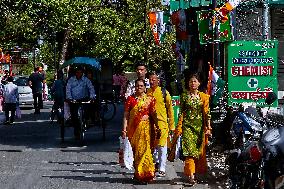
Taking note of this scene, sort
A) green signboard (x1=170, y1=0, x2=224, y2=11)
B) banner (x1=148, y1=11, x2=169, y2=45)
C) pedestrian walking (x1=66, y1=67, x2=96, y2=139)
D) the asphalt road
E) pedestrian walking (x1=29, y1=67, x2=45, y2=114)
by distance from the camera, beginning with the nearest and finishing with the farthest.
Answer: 1. the asphalt road
2. pedestrian walking (x1=66, y1=67, x2=96, y2=139)
3. green signboard (x1=170, y1=0, x2=224, y2=11)
4. banner (x1=148, y1=11, x2=169, y2=45)
5. pedestrian walking (x1=29, y1=67, x2=45, y2=114)

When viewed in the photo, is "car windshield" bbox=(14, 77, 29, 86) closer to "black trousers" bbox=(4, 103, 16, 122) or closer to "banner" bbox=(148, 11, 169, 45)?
"black trousers" bbox=(4, 103, 16, 122)

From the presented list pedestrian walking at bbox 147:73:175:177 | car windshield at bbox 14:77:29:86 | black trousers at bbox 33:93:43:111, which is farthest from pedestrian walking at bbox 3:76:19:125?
pedestrian walking at bbox 147:73:175:177

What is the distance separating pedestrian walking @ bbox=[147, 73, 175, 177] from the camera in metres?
12.6

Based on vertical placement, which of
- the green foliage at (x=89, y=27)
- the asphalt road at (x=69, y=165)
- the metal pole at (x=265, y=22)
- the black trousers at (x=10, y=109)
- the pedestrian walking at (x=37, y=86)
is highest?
the green foliage at (x=89, y=27)

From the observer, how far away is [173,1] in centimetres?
2328

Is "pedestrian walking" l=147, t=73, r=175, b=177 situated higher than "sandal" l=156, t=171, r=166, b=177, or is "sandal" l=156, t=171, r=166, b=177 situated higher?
"pedestrian walking" l=147, t=73, r=175, b=177

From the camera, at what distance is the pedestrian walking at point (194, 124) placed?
12.1m

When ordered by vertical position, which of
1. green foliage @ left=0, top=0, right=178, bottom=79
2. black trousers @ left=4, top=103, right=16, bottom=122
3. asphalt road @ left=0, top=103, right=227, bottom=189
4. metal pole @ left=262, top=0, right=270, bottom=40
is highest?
green foliage @ left=0, top=0, right=178, bottom=79

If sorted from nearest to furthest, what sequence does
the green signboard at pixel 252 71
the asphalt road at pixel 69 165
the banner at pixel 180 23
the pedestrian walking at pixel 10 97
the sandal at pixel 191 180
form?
the sandal at pixel 191 180 < the asphalt road at pixel 69 165 < the green signboard at pixel 252 71 < the banner at pixel 180 23 < the pedestrian walking at pixel 10 97

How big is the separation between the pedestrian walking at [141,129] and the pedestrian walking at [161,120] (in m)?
0.22

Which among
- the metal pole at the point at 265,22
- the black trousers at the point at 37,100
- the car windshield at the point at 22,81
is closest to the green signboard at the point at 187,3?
the metal pole at the point at 265,22

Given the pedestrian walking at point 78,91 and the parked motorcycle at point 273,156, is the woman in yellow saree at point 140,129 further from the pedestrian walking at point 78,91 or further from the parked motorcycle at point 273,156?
the pedestrian walking at point 78,91

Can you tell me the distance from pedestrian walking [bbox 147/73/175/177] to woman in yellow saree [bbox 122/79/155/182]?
0.24 m

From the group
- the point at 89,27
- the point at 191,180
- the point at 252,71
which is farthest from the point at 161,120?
the point at 89,27
